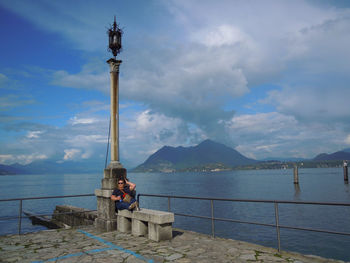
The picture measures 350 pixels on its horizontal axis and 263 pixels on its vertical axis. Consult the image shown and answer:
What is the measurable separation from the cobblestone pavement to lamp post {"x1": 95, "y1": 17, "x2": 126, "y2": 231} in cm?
76

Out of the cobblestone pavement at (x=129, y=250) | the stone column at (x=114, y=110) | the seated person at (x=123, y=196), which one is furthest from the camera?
the stone column at (x=114, y=110)

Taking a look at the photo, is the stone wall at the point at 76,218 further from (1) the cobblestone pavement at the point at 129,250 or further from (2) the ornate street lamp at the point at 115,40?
(2) the ornate street lamp at the point at 115,40

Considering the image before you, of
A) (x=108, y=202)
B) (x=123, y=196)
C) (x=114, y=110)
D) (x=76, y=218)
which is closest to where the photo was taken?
(x=123, y=196)

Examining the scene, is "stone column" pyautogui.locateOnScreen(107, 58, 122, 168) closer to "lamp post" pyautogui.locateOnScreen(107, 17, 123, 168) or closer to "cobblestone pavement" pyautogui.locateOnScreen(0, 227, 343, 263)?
"lamp post" pyautogui.locateOnScreen(107, 17, 123, 168)

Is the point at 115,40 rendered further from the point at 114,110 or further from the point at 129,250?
the point at 129,250

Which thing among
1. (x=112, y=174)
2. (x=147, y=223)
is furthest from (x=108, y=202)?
(x=147, y=223)

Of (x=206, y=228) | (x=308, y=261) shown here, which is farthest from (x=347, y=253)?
(x=308, y=261)

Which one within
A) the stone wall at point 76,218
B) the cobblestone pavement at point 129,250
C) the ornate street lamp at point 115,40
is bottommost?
the stone wall at point 76,218

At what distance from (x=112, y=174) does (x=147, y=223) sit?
226 centimetres

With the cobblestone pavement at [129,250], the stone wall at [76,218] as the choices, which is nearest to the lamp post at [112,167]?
the cobblestone pavement at [129,250]

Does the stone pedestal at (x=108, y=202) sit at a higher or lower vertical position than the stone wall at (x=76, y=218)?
higher

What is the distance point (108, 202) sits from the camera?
978 cm

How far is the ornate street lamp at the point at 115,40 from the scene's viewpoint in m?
11.1

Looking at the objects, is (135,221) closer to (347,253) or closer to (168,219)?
(168,219)
